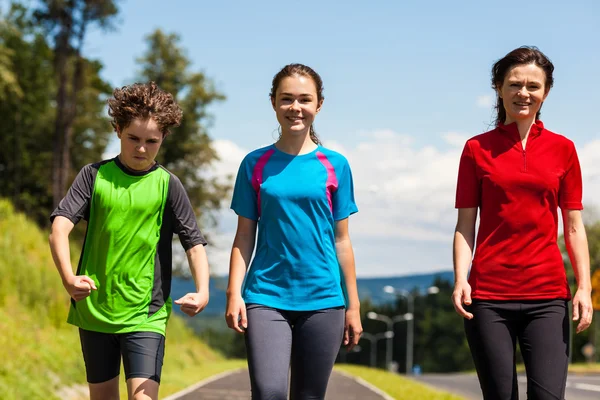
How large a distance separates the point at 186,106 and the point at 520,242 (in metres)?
39.5

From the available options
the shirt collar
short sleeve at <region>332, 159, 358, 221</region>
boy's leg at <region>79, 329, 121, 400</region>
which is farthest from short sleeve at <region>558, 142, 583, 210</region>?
boy's leg at <region>79, 329, 121, 400</region>

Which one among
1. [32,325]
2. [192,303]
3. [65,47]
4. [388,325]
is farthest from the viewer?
[388,325]

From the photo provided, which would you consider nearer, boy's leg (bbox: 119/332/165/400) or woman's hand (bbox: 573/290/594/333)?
boy's leg (bbox: 119/332/165/400)

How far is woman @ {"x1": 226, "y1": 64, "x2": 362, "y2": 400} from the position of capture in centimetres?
477

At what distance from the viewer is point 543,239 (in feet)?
15.9

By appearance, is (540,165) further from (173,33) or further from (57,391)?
(173,33)

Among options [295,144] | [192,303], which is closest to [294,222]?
[295,144]

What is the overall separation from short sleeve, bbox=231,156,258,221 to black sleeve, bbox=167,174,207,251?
0.76ft

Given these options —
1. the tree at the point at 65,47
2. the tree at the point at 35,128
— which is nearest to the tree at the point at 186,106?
the tree at the point at 35,128

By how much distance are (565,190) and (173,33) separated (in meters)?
40.7

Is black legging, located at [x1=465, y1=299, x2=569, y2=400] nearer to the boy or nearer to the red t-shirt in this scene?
the red t-shirt

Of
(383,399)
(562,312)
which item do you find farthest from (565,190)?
(383,399)

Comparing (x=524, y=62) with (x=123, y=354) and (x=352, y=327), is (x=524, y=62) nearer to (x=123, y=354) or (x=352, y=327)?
(x=352, y=327)

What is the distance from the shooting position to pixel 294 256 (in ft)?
16.0
